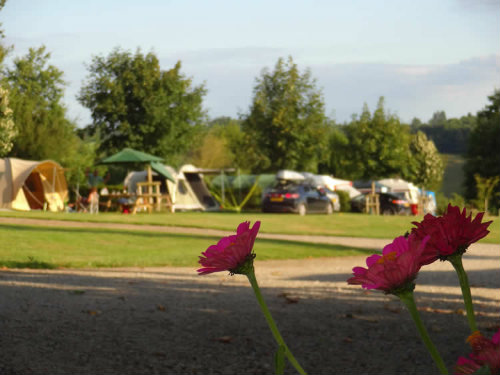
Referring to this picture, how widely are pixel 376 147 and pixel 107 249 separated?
2483 centimetres

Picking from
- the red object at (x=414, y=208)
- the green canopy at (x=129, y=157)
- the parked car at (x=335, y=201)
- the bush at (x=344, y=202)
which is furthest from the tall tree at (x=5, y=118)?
the bush at (x=344, y=202)

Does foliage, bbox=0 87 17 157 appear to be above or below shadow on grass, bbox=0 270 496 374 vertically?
above

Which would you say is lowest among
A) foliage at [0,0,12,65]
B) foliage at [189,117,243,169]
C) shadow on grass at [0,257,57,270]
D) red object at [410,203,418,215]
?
red object at [410,203,418,215]

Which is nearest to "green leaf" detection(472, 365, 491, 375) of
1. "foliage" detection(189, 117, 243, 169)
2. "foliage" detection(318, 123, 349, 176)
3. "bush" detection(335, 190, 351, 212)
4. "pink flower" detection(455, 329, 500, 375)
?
"pink flower" detection(455, 329, 500, 375)

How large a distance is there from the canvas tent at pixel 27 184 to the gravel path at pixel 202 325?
63cm

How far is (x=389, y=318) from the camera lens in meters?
Answer: 4.32

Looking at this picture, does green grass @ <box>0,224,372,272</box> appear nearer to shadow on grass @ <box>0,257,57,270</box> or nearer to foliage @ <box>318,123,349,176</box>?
shadow on grass @ <box>0,257,57,270</box>

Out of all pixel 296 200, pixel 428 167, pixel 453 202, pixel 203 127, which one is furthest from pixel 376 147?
pixel 453 202

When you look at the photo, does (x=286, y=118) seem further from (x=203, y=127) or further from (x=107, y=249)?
(x=107, y=249)

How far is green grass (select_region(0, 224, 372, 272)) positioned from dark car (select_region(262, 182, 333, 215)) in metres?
6.87

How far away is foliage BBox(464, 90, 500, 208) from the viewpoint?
23.1 meters

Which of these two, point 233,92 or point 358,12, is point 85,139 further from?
point 358,12

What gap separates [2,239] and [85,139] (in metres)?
2.63

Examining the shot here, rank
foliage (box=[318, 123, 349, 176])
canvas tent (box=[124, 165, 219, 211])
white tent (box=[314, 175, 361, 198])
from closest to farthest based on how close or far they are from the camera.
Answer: canvas tent (box=[124, 165, 219, 211])
white tent (box=[314, 175, 361, 198])
foliage (box=[318, 123, 349, 176])
